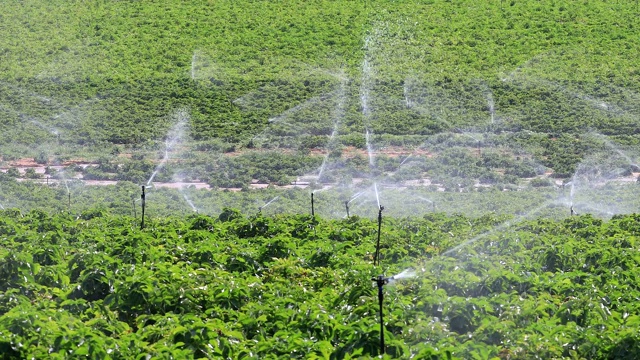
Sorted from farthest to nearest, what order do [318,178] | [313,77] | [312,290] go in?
[313,77] < [318,178] < [312,290]

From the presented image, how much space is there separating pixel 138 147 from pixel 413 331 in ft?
75.9

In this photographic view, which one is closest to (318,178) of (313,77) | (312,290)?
(313,77)

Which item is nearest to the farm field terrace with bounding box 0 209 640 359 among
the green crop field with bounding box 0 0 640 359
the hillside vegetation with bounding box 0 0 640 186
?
the green crop field with bounding box 0 0 640 359

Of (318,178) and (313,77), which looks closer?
(318,178)

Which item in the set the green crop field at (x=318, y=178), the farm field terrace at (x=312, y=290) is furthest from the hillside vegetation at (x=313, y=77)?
the farm field terrace at (x=312, y=290)

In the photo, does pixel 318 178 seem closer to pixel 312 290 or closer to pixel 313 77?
pixel 313 77

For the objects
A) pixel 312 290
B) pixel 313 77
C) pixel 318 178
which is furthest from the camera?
pixel 313 77

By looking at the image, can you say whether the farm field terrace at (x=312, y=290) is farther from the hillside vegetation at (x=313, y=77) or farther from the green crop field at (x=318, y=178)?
the hillside vegetation at (x=313, y=77)

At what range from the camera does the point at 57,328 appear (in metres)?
11.2

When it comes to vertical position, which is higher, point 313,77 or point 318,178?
point 313,77

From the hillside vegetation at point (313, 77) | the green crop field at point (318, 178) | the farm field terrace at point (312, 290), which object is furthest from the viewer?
the hillside vegetation at point (313, 77)

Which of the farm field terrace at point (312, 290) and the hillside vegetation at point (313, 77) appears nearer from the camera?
the farm field terrace at point (312, 290)

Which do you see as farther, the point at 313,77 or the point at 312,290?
the point at 313,77

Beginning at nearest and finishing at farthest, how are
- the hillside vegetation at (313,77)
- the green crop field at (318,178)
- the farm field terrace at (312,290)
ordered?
the farm field terrace at (312,290) → the green crop field at (318,178) → the hillside vegetation at (313,77)
